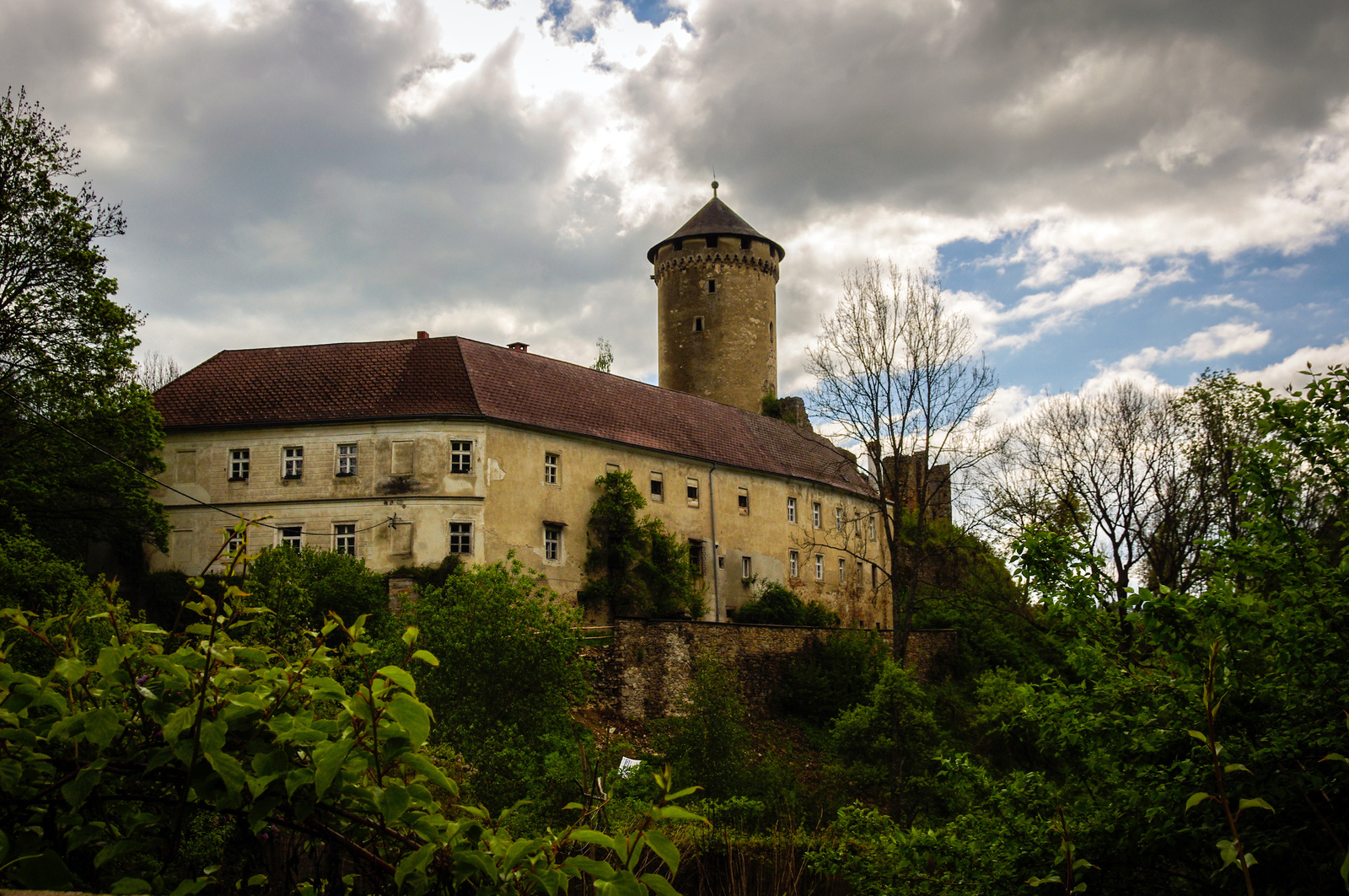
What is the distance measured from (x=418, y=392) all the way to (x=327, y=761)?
109ft

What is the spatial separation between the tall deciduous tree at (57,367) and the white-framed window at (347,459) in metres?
5.51

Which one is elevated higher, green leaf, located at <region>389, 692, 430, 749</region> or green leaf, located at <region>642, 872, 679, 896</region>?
green leaf, located at <region>389, 692, 430, 749</region>

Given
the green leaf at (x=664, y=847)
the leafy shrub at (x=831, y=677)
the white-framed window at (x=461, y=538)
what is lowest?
the leafy shrub at (x=831, y=677)

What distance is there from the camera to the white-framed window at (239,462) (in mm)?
33594

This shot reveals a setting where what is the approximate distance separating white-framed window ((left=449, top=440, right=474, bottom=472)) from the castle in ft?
0.15

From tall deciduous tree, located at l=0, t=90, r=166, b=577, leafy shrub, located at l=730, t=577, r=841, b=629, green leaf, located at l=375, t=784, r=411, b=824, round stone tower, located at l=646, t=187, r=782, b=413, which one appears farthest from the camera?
round stone tower, located at l=646, t=187, r=782, b=413

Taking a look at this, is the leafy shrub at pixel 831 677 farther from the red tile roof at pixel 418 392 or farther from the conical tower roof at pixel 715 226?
the conical tower roof at pixel 715 226

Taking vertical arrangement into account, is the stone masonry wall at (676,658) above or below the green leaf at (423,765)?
below

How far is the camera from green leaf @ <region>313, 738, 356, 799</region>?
2146mm

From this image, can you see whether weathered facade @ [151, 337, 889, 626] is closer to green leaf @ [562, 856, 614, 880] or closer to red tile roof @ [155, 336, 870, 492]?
red tile roof @ [155, 336, 870, 492]

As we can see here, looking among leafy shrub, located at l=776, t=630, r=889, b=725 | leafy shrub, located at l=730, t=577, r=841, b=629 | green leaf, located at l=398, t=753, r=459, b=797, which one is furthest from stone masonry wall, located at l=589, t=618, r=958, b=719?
green leaf, located at l=398, t=753, r=459, b=797

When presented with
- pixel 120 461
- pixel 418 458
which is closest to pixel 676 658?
pixel 418 458

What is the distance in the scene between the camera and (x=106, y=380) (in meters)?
29.1

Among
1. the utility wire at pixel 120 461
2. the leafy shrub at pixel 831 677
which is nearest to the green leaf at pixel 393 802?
the utility wire at pixel 120 461
